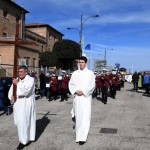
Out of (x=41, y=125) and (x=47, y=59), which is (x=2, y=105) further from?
(x=47, y=59)

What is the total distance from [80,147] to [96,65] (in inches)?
1655

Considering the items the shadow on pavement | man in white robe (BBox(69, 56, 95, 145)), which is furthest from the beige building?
man in white robe (BBox(69, 56, 95, 145))

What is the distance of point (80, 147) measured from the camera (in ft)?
23.2

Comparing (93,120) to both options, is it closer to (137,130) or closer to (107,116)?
(107,116)

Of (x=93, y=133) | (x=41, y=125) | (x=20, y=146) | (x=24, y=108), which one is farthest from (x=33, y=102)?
(x=41, y=125)

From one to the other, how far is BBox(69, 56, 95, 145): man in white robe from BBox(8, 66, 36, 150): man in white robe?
1.02m

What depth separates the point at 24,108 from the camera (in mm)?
7094

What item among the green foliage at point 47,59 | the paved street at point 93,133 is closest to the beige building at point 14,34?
the green foliage at point 47,59

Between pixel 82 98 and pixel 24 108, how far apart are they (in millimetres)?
1363

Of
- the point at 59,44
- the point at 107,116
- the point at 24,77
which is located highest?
the point at 59,44

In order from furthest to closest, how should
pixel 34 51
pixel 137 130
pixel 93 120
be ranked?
pixel 34 51, pixel 93 120, pixel 137 130

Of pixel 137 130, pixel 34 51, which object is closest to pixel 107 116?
pixel 137 130

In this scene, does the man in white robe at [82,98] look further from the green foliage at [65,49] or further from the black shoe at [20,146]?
the green foliage at [65,49]

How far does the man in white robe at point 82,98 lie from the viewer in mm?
7422
